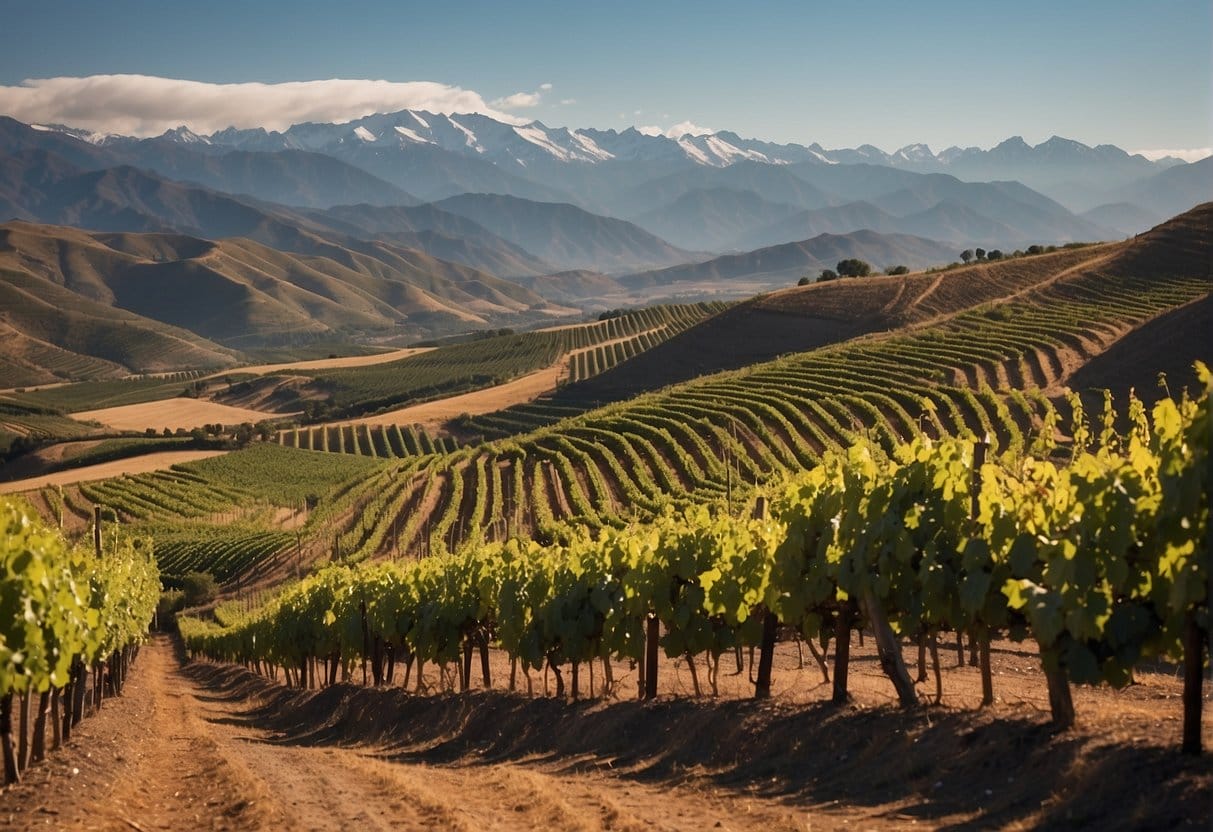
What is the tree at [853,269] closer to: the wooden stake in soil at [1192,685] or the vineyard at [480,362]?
the vineyard at [480,362]

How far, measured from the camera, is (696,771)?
13.5m

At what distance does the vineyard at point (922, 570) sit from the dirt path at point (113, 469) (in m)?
86.4

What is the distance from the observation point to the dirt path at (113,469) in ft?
326

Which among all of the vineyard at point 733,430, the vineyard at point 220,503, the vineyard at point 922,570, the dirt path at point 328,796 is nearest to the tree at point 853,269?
the vineyard at point 733,430

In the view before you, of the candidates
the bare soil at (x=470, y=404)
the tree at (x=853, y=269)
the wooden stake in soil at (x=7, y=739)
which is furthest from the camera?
the tree at (x=853, y=269)

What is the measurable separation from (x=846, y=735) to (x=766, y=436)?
46092 mm

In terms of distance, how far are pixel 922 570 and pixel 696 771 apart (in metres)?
3.65

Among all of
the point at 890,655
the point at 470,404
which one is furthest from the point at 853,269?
the point at 890,655

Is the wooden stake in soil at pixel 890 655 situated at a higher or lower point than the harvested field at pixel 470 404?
lower

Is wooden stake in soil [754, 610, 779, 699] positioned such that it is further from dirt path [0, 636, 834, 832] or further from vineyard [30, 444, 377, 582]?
vineyard [30, 444, 377, 582]

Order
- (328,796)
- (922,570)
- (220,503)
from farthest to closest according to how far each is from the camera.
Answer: (220,503) < (328,796) < (922,570)

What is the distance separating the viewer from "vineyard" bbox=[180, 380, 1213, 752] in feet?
30.8

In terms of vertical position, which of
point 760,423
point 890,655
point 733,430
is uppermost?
point 760,423

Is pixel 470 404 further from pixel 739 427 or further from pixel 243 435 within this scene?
pixel 739 427
